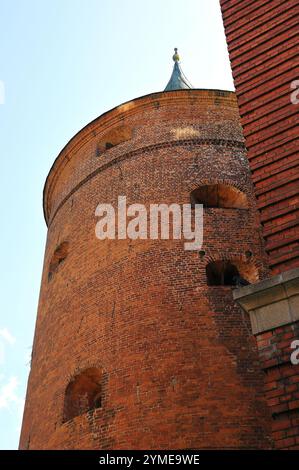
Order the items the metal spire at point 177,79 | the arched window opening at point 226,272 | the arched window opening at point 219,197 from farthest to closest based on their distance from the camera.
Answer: the metal spire at point 177,79, the arched window opening at point 219,197, the arched window opening at point 226,272

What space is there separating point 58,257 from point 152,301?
3838mm

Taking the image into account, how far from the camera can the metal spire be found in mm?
17391

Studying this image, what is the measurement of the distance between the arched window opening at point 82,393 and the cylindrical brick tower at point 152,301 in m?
0.02

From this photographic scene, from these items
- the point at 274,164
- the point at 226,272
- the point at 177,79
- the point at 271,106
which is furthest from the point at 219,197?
the point at 177,79

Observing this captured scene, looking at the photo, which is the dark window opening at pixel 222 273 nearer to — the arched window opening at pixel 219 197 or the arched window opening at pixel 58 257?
the arched window opening at pixel 219 197

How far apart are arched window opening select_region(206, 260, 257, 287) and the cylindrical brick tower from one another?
3 cm

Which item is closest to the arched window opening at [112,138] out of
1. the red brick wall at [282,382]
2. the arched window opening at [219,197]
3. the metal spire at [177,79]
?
the arched window opening at [219,197]

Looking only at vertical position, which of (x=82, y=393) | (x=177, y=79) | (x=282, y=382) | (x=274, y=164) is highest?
(x=177, y=79)

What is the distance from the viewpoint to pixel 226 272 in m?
10.4

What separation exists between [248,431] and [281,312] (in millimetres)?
3780

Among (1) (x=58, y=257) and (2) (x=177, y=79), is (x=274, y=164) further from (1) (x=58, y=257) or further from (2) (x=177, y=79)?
(2) (x=177, y=79)

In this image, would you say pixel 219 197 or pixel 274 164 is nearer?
pixel 274 164

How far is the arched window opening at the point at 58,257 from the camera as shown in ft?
40.0

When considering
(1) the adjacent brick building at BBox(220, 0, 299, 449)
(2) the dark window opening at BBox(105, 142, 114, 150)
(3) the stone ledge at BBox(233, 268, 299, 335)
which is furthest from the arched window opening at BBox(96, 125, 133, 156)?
(3) the stone ledge at BBox(233, 268, 299, 335)
